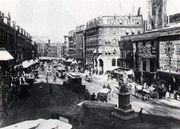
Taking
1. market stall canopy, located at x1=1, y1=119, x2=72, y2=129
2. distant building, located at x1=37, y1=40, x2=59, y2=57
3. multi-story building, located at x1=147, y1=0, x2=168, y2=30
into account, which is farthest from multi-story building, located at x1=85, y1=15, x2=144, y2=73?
distant building, located at x1=37, y1=40, x2=59, y2=57

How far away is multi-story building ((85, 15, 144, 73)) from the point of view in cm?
5197

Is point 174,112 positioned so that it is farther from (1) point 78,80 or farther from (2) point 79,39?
(2) point 79,39

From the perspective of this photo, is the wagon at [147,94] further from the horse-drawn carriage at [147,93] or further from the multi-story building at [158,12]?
the multi-story building at [158,12]

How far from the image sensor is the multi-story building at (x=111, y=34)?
5197 cm

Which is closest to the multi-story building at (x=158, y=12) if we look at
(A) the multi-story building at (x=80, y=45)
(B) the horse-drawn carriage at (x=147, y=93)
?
(B) the horse-drawn carriage at (x=147, y=93)

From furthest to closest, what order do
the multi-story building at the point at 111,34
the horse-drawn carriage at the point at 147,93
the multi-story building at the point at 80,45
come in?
the multi-story building at the point at 80,45 → the multi-story building at the point at 111,34 → the horse-drawn carriage at the point at 147,93

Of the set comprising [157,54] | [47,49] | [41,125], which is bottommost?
[41,125]

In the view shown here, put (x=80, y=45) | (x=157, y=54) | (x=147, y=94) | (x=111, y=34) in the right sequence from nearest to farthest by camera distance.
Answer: (x=147, y=94), (x=157, y=54), (x=111, y=34), (x=80, y=45)

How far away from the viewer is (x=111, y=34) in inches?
2057

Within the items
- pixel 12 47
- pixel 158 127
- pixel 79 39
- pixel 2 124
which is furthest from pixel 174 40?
pixel 79 39

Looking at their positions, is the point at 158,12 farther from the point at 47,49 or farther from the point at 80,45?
the point at 47,49

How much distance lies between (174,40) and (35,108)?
1915cm

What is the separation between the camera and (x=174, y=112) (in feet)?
64.6

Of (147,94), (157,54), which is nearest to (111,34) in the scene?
(157,54)
